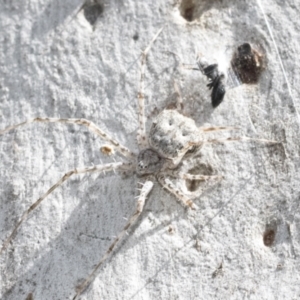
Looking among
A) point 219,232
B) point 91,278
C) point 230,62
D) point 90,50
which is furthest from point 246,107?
point 91,278

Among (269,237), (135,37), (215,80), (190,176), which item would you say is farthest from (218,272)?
(135,37)

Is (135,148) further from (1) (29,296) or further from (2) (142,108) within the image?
(1) (29,296)

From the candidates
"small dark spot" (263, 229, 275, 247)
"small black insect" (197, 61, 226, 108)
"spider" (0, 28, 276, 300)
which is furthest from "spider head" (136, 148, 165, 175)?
"small dark spot" (263, 229, 275, 247)

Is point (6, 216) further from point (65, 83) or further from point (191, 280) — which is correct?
point (191, 280)

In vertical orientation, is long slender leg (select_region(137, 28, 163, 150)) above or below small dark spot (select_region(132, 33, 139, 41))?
below

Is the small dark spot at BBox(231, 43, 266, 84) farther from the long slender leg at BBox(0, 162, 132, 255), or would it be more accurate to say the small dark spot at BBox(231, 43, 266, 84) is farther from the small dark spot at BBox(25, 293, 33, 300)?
the small dark spot at BBox(25, 293, 33, 300)

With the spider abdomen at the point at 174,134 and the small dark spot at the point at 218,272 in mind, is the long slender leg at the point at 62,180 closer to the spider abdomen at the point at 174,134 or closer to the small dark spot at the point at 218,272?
the spider abdomen at the point at 174,134

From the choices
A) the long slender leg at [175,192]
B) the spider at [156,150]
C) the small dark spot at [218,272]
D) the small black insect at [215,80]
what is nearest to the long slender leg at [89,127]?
the spider at [156,150]
